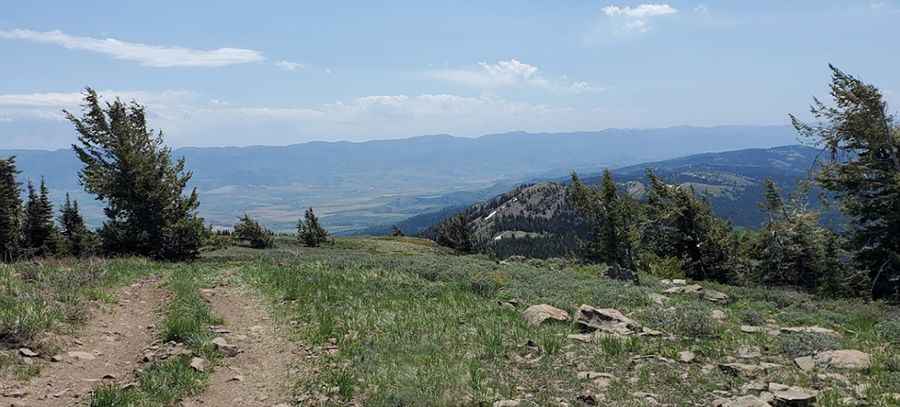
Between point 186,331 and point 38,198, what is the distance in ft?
210

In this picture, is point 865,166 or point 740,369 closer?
point 740,369

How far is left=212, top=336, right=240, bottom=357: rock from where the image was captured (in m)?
10.9

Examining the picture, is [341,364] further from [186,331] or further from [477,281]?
[477,281]

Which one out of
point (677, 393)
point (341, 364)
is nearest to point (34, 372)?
point (341, 364)

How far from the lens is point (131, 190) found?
100.0 feet

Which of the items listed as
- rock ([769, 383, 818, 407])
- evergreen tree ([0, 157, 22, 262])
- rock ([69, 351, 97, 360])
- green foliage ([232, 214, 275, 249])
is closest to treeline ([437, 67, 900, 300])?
rock ([769, 383, 818, 407])

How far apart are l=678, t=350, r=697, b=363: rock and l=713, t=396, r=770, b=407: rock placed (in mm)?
2139

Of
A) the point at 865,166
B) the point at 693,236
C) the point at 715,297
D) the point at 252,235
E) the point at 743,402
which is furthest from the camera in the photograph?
the point at 252,235

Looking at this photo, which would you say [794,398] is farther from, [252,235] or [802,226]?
[252,235]

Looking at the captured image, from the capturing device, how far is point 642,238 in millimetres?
61656

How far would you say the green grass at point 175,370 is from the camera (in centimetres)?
810

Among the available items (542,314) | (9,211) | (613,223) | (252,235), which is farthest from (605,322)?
(252,235)

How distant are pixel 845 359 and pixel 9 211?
213 feet

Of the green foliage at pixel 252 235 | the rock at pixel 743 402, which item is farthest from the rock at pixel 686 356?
the green foliage at pixel 252 235
